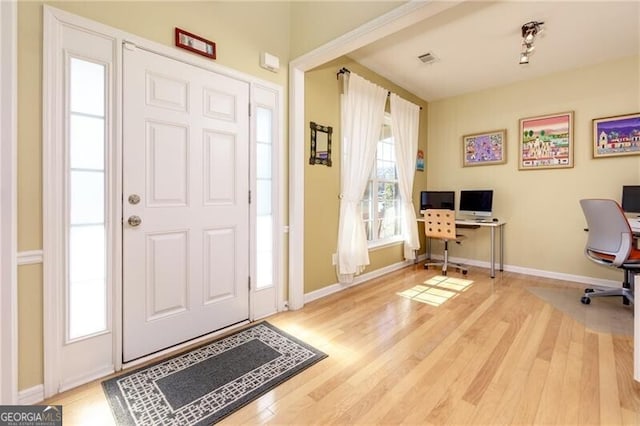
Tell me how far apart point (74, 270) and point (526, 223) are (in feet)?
16.0

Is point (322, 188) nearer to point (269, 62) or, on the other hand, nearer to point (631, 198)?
point (269, 62)

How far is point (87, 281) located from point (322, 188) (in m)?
2.07

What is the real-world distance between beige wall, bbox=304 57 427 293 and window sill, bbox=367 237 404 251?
756 mm

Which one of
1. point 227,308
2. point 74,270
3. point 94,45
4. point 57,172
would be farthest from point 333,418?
point 94,45

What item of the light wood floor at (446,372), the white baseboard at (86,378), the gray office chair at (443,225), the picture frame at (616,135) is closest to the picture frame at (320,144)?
the light wood floor at (446,372)

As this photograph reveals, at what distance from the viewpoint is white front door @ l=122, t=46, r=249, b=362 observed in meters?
1.88


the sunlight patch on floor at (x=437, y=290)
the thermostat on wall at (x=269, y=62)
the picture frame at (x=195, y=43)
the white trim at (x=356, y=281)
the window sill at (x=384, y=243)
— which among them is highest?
the thermostat on wall at (x=269, y=62)

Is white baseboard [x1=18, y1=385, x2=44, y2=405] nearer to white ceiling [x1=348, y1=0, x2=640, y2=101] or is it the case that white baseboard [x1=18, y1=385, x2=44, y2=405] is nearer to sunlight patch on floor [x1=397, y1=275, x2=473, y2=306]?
sunlight patch on floor [x1=397, y1=275, x2=473, y2=306]

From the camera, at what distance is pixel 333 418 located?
4.67 ft

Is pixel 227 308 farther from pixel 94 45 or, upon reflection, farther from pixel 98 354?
pixel 94 45

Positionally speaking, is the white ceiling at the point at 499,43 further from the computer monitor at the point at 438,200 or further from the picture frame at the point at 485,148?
the computer monitor at the point at 438,200

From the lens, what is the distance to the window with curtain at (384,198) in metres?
3.88

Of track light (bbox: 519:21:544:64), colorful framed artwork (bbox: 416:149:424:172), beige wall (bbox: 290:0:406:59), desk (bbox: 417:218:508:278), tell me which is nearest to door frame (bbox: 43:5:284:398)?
beige wall (bbox: 290:0:406:59)
